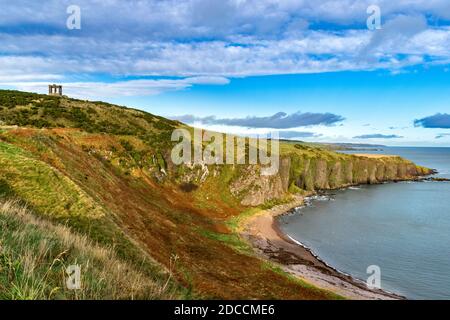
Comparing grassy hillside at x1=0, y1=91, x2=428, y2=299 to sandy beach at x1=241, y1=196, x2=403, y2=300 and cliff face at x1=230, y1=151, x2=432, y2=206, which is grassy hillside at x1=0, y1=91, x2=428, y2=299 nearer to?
cliff face at x1=230, y1=151, x2=432, y2=206

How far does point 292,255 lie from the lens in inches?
1753

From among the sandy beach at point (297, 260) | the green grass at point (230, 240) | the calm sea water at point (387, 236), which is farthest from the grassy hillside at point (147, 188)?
the calm sea water at point (387, 236)

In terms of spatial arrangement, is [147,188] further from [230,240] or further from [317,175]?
[317,175]

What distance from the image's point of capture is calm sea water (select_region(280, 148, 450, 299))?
127 ft

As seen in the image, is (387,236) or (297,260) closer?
(297,260)

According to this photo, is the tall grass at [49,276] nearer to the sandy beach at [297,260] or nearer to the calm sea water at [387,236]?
the sandy beach at [297,260]

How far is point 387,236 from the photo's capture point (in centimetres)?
5444

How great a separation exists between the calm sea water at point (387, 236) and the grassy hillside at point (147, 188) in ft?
38.6

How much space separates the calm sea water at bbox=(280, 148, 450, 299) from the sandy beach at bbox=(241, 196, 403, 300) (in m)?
2.24

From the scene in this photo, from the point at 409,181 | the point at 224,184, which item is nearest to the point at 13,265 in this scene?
the point at 224,184

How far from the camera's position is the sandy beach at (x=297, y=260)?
110 ft

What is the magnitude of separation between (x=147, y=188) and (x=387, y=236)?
39173 mm

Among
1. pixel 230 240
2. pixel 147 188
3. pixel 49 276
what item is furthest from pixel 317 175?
pixel 49 276
